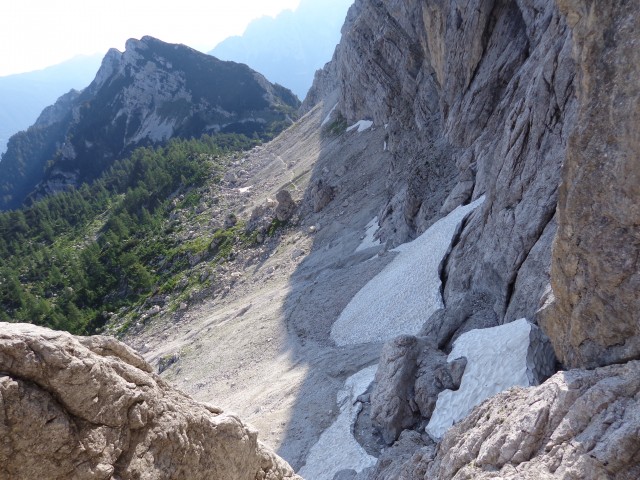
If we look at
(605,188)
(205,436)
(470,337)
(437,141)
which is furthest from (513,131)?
(437,141)

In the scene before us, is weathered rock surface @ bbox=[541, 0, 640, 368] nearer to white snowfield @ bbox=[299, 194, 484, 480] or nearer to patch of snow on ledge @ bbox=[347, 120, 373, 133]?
white snowfield @ bbox=[299, 194, 484, 480]

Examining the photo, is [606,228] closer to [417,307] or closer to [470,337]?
[470,337]

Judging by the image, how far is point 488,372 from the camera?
15.7 m

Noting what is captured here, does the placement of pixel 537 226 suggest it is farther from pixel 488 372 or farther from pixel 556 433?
pixel 556 433

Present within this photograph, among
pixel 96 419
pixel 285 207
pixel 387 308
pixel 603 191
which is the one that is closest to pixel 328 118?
pixel 285 207

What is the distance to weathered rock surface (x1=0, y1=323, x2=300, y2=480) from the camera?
7.14m

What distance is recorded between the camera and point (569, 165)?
10539 mm

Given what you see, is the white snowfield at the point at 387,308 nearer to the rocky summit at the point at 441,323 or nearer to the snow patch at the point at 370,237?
the rocky summit at the point at 441,323

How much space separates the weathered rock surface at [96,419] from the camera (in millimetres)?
7141

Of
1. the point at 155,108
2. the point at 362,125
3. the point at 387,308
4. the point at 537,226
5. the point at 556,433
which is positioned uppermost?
the point at 155,108

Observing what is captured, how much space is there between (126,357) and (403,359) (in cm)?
1182

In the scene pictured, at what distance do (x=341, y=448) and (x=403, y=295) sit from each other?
12.4 meters

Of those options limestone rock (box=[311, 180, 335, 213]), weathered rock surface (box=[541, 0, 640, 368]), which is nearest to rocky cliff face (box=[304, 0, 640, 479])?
weathered rock surface (box=[541, 0, 640, 368])

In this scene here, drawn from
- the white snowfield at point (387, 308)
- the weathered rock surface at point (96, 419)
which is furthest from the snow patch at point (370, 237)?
the weathered rock surface at point (96, 419)
